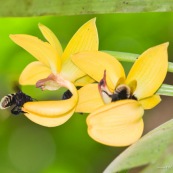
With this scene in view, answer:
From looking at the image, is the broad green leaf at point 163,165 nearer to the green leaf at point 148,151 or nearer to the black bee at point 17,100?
the green leaf at point 148,151

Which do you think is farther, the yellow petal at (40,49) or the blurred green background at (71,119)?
the blurred green background at (71,119)

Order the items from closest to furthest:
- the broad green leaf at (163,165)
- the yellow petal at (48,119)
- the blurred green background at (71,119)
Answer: the broad green leaf at (163,165) → the yellow petal at (48,119) → the blurred green background at (71,119)

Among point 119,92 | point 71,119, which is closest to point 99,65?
point 119,92

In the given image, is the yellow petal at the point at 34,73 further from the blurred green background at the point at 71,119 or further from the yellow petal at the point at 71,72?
the blurred green background at the point at 71,119

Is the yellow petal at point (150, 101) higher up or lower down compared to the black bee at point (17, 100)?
lower down

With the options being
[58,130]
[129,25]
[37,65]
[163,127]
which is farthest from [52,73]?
[58,130]

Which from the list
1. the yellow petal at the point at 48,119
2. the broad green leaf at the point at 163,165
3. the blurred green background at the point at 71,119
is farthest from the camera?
the blurred green background at the point at 71,119

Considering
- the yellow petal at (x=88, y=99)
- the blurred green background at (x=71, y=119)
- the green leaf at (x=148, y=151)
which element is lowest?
the blurred green background at (x=71, y=119)

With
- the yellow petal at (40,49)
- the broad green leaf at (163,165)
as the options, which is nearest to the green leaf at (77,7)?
the yellow petal at (40,49)
